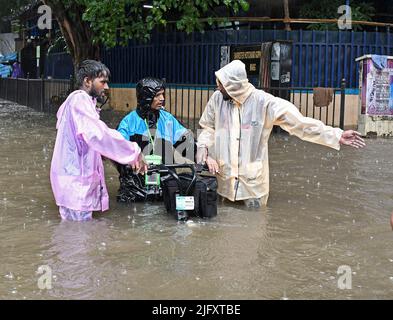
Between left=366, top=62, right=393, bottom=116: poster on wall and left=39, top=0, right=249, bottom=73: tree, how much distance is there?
3211mm

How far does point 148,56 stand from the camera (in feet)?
59.8

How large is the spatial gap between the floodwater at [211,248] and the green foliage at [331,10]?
29.3ft

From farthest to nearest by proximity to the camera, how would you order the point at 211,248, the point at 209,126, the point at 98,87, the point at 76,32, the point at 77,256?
the point at 76,32, the point at 209,126, the point at 98,87, the point at 211,248, the point at 77,256

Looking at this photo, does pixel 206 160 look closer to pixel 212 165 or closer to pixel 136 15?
pixel 212 165

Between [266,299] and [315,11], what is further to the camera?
[315,11]

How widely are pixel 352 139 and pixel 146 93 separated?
212cm

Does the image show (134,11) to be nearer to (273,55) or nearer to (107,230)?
(273,55)

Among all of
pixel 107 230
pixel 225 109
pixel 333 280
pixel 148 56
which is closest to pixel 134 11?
pixel 148 56

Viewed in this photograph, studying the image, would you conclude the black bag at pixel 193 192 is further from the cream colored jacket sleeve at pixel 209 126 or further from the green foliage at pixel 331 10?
the green foliage at pixel 331 10

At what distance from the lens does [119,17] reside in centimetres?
1501

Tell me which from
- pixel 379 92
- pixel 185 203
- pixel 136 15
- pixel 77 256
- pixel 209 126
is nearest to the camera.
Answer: pixel 77 256

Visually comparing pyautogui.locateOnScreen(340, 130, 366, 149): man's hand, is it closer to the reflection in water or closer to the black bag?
the black bag

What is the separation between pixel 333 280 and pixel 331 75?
454 inches

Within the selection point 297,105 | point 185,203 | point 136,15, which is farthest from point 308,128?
point 136,15
